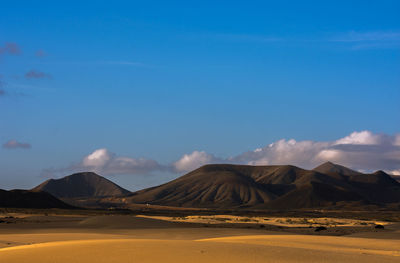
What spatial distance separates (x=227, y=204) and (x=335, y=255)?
554 feet

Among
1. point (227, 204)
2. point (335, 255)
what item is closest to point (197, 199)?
point (227, 204)

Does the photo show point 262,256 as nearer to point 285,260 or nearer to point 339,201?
point 285,260

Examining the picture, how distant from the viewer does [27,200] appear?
12962cm

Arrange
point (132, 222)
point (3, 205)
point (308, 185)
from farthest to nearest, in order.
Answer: point (308, 185) < point (3, 205) < point (132, 222)

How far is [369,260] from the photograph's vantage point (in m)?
16.9

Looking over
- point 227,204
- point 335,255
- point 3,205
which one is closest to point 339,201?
point 227,204

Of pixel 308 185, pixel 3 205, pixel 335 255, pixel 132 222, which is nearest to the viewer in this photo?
pixel 335 255

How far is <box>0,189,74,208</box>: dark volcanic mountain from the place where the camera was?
412 feet

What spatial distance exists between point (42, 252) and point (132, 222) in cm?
3466

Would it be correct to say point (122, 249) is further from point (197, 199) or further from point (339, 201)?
point (197, 199)

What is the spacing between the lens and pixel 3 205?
123 metres

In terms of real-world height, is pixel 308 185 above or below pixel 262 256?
above

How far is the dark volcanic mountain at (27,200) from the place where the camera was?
125562 millimetres

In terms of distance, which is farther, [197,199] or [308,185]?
[197,199]
